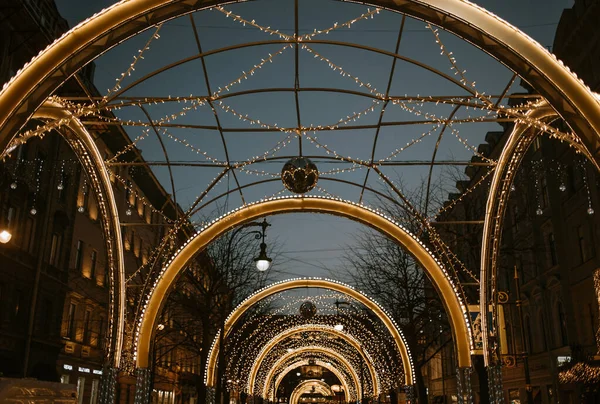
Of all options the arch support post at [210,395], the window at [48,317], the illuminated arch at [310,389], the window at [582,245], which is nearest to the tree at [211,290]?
the arch support post at [210,395]

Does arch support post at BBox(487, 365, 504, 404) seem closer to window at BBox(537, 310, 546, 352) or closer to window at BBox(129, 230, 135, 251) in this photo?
window at BBox(537, 310, 546, 352)

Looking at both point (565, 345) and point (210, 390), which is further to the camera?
point (565, 345)

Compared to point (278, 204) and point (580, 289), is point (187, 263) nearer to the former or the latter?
point (278, 204)

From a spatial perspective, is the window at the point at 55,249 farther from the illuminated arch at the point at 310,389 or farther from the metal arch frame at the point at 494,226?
the illuminated arch at the point at 310,389

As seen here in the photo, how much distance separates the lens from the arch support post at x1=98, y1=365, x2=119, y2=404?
14.2m

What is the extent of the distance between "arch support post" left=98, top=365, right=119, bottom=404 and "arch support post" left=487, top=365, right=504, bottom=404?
8.35 metres

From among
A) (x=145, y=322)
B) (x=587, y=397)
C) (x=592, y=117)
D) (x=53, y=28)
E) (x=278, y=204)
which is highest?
(x=53, y=28)

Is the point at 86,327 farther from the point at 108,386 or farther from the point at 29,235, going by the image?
the point at 108,386

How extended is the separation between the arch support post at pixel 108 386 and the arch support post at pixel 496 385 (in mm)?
8348

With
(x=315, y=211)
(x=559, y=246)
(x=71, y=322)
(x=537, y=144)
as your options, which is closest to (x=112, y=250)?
(x=315, y=211)

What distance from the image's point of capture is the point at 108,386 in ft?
46.9

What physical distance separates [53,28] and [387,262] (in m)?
19.4

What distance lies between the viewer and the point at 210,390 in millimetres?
23641

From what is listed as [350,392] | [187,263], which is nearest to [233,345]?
[187,263]
